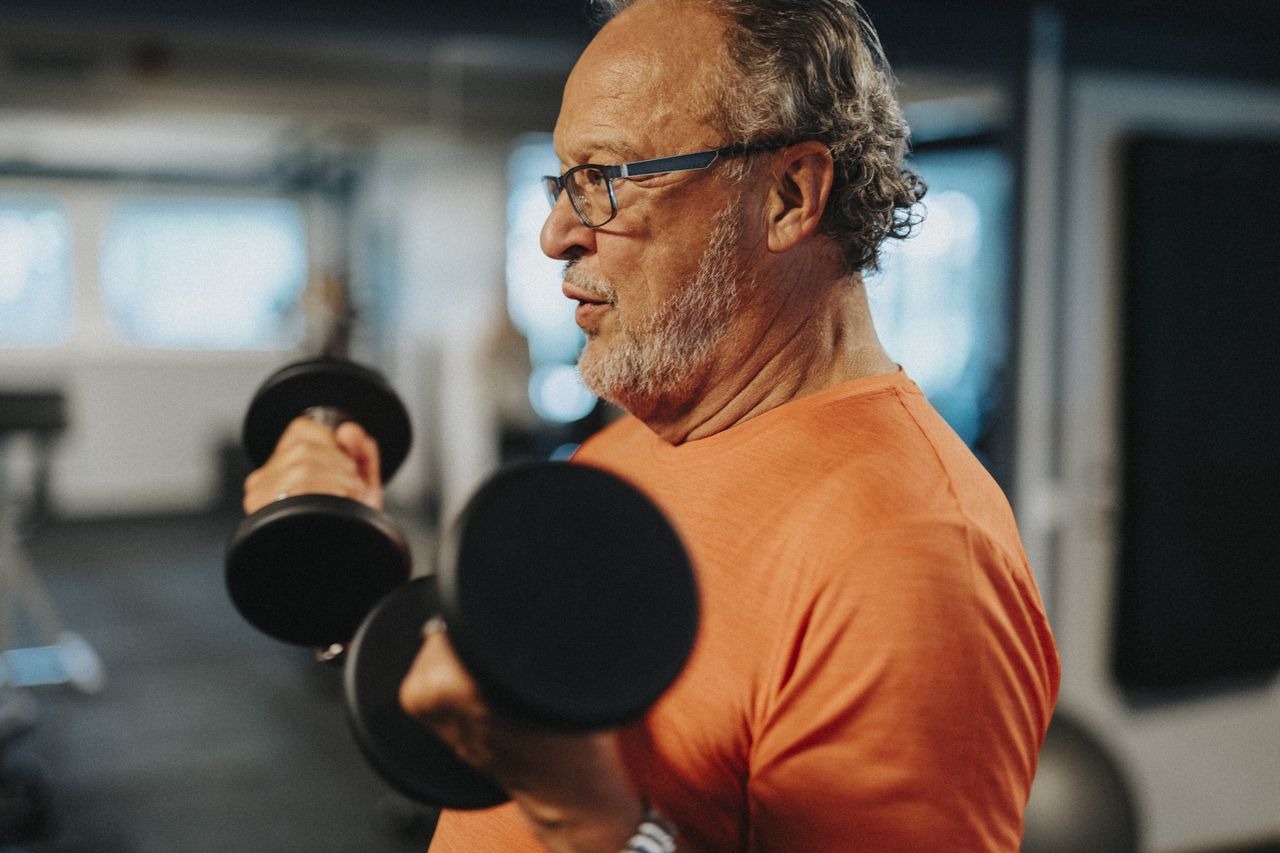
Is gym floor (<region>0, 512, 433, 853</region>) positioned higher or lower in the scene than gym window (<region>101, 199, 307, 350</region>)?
lower

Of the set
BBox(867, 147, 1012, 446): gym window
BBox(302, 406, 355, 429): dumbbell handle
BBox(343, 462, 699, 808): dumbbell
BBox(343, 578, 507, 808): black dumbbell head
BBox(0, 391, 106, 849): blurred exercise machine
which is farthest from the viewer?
BBox(867, 147, 1012, 446): gym window

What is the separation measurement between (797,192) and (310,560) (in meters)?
0.57

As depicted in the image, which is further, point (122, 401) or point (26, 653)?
point (122, 401)

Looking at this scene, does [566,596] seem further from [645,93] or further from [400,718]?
[645,93]

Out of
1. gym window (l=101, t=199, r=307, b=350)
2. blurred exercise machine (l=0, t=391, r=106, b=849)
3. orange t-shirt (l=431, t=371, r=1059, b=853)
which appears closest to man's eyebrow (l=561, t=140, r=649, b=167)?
orange t-shirt (l=431, t=371, r=1059, b=853)

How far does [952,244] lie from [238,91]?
369 centimetres

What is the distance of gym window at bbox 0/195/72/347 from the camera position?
279 inches

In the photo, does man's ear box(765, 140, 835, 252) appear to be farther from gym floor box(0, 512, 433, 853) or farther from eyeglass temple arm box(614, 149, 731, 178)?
gym floor box(0, 512, 433, 853)

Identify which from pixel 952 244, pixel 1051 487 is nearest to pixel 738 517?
pixel 1051 487

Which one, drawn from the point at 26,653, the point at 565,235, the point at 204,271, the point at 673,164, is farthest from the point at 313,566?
the point at 204,271

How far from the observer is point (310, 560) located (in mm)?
988

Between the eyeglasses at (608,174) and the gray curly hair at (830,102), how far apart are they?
1 centimetres

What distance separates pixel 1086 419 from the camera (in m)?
2.73

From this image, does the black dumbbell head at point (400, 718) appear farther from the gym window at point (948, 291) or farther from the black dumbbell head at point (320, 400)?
the gym window at point (948, 291)
